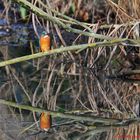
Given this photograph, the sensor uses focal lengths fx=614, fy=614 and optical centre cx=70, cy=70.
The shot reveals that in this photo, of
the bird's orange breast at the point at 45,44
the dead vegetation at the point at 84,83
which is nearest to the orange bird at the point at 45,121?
the dead vegetation at the point at 84,83

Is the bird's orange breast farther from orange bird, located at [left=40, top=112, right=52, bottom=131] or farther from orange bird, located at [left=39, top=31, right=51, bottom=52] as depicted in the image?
orange bird, located at [left=40, top=112, right=52, bottom=131]

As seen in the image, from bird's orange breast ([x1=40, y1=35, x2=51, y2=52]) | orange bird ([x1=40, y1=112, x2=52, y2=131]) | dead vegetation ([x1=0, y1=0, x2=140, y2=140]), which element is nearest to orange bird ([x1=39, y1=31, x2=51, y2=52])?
bird's orange breast ([x1=40, y1=35, x2=51, y2=52])

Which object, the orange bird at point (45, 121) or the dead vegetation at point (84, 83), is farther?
the dead vegetation at point (84, 83)

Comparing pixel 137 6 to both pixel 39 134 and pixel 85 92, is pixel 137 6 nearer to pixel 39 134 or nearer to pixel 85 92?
pixel 85 92

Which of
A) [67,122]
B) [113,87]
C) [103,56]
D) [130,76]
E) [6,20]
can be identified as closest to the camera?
[67,122]

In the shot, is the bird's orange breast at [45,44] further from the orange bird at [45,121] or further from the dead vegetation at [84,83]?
the orange bird at [45,121]

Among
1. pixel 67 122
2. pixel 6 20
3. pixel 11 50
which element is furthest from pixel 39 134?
pixel 6 20

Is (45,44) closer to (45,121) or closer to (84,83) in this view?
(84,83)

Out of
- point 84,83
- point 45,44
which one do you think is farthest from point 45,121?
point 45,44

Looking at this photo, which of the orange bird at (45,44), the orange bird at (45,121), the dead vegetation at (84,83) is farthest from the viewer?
the orange bird at (45,44)
